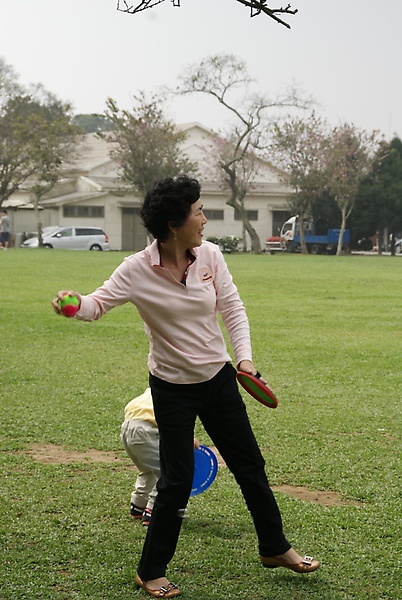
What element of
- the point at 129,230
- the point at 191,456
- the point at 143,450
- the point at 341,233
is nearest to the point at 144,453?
the point at 143,450

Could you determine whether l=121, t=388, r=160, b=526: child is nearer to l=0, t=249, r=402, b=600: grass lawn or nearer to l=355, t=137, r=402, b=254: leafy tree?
l=0, t=249, r=402, b=600: grass lawn

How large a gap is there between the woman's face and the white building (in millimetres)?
50207

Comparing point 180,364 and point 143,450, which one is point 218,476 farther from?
point 180,364

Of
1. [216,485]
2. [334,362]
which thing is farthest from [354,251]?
[216,485]

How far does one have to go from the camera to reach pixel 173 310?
12.5ft

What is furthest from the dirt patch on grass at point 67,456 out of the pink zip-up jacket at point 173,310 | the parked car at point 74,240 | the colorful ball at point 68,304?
the parked car at point 74,240

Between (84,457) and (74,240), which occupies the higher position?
(74,240)

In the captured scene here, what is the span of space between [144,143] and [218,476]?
45.5 m

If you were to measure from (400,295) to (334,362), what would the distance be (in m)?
9.46

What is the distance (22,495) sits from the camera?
16.9ft

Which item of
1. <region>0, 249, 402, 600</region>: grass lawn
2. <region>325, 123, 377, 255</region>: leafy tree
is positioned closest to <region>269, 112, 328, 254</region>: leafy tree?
<region>325, 123, 377, 255</region>: leafy tree

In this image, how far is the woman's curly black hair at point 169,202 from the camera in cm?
379

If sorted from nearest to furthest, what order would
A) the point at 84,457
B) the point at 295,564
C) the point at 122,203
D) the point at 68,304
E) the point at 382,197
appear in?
the point at 68,304 → the point at 295,564 → the point at 84,457 → the point at 382,197 → the point at 122,203

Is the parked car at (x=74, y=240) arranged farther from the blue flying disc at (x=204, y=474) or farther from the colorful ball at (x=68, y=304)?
the colorful ball at (x=68, y=304)
